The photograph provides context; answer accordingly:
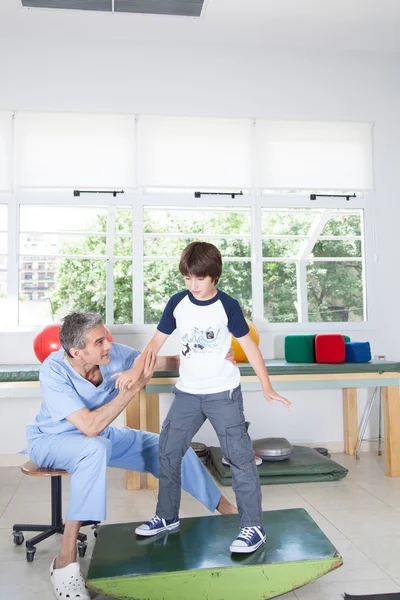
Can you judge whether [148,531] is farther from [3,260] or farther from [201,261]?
[3,260]

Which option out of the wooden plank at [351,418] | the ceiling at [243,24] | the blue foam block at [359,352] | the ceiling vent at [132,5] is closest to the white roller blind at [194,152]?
the ceiling at [243,24]

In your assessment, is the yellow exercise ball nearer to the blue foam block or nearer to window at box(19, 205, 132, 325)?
the blue foam block

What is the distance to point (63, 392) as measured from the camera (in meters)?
2.22

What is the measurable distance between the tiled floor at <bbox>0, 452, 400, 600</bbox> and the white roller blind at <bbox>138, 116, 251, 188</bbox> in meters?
2.05

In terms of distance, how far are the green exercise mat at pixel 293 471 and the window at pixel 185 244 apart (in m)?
1.14

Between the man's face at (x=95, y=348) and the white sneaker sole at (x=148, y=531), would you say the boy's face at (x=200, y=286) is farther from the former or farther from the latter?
the white sneaker sole at (x=148, y=531)

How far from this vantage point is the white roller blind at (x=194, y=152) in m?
4.14

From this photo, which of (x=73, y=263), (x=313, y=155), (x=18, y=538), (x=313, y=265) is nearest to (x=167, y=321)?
(x=18, y=538)

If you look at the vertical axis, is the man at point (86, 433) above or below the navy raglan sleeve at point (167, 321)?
below

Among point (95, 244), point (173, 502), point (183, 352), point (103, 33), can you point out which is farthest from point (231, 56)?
point (173, 502)

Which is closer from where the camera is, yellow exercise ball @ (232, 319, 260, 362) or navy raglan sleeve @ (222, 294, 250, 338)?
navy raglan sleeve @ (222, 294, 250, 338)

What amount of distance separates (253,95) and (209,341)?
8.68 feet

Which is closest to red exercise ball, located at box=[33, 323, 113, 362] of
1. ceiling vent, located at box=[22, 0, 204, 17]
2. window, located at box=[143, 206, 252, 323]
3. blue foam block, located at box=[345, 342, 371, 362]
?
window, located at box=[143, 206, 252, 323]

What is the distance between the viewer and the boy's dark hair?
217 cm
